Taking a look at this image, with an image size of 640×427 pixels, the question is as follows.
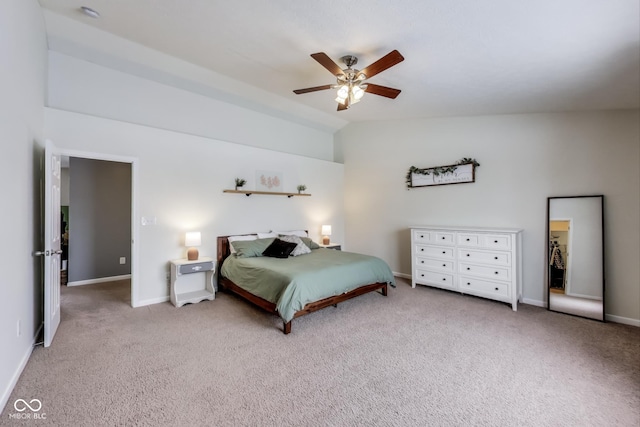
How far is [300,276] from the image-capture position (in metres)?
3.14

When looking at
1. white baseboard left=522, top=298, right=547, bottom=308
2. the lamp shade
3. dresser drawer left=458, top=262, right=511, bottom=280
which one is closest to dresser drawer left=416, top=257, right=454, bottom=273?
dresser drawer left=458, top=262, right=511, bottom=280

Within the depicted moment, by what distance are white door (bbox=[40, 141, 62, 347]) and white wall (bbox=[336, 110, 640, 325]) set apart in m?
4.85

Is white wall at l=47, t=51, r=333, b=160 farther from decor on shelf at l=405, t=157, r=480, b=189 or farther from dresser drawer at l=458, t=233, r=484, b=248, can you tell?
dresser drawer at l=458, t=233, r=484, b=248

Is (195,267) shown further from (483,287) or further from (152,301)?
(483,287)

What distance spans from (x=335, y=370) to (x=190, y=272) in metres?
2.56

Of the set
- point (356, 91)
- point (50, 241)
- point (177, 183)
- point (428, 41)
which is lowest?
point (50, 241)

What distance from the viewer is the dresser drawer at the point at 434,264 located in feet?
14.4

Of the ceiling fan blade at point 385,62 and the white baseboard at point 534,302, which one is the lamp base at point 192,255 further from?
the white baseboard at point 534,302

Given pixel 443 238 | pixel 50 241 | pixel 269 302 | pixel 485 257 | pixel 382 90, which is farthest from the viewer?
pixel 443 238

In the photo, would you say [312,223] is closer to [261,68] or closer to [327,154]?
[327,154]

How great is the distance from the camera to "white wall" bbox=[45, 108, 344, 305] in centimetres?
355

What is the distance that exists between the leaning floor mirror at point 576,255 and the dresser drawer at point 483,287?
53 cm

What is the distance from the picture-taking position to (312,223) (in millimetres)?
5914

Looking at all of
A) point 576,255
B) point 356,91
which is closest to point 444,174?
point 576,255
